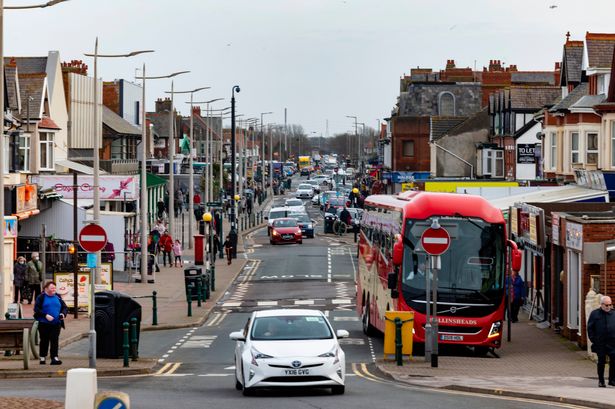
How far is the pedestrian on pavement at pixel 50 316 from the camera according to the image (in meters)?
25.6

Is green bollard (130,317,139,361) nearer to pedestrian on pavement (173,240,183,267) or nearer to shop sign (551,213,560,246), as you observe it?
shop sign (551,213,560,246)

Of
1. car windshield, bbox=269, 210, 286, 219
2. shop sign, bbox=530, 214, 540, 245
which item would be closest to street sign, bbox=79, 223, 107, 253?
shop sign, bbox=530, 214, 540, 245

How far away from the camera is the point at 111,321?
2736cm

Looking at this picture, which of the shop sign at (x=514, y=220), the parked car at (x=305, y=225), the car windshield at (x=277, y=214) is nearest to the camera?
the shop sign at (x=514, y=220)

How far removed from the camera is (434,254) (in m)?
25.3

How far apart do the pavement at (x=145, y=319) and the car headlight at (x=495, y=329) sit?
23.3ft

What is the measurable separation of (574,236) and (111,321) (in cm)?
1082

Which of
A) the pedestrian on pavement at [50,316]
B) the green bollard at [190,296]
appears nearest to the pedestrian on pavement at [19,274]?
the green bollard at [190,296]

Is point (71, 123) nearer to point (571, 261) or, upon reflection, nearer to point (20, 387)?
point (571, 261)

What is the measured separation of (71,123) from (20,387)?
6123 cm

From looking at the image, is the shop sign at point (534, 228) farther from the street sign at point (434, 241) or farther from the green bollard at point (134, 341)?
the green bollard at point (134, 341)

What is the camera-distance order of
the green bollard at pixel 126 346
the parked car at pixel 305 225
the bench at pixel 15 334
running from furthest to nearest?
the parked car at pixel 305 225
the bench at pixel 15 334
the green bollard at pixel 126 346

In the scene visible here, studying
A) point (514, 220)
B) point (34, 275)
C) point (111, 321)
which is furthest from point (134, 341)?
point (514, 220)

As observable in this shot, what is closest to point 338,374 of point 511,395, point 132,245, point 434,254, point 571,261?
point 511,395
